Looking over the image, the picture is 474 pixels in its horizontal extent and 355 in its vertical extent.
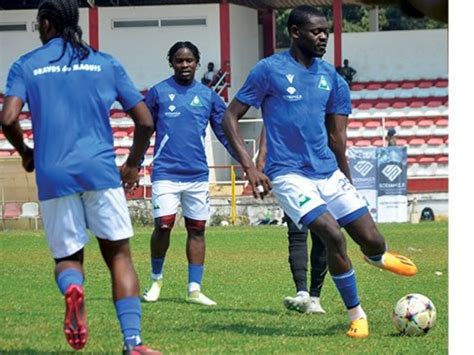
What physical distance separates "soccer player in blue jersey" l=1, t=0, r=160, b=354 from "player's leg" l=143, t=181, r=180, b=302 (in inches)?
178

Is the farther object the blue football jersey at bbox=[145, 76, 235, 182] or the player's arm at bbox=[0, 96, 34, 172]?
the blue football jersey at bbox=[145, 76, 235, 182]

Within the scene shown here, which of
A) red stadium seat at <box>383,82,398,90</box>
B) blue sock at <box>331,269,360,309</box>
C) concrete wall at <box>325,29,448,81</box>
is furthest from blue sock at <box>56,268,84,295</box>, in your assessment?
concrete wall at <box>325,29,448,81</box>

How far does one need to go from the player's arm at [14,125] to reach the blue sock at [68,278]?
0.61m

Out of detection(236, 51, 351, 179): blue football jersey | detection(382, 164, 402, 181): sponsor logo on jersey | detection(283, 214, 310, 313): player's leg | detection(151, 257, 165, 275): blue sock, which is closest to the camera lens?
detection(236, 51, 351, 179): blue football jersey

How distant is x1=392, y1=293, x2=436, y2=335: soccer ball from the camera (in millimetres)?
7254

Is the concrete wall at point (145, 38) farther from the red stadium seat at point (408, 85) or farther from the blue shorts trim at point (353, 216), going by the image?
the blue shorts trim at point (353, 216)

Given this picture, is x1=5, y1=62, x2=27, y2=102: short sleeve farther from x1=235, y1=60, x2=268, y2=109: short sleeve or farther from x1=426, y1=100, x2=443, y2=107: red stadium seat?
x1=426, y1=100, x2=443, y2=107: red stadium seat

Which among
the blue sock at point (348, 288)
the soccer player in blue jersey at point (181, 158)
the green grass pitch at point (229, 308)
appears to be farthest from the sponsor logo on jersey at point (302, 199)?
the soccer player in blue jersey at point (181, 158)

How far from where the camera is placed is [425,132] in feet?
113

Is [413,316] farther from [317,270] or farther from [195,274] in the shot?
[195,274]

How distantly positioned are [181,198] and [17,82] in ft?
16.4

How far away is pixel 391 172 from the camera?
27.8 metres

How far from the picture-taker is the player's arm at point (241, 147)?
24.1ft

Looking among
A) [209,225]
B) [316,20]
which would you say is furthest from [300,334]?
[209,225]
